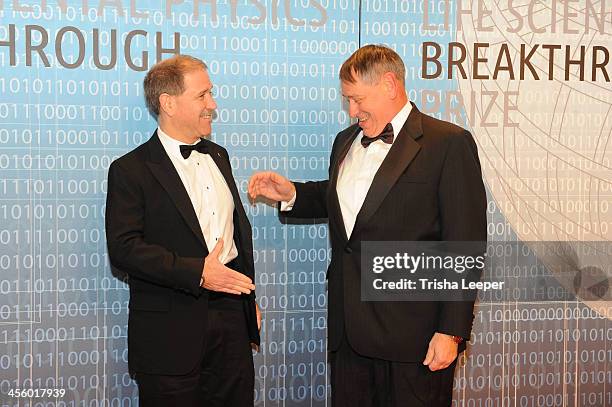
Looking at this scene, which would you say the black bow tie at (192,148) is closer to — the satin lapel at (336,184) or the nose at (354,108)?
the satin lapel at (336,184)

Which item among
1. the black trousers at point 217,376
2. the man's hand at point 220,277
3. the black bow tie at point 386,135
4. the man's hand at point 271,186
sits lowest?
the black trousers at point 217,376

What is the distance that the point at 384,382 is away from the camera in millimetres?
2756

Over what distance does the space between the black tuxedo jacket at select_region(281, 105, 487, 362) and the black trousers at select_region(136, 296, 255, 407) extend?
1.54 feet

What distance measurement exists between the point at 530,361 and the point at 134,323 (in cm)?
213

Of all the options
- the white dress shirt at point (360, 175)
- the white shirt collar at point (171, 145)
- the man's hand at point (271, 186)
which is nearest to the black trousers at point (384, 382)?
the white dress shirt at point (360, 175)

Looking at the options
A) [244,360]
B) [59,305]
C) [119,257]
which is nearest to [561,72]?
[244,360]

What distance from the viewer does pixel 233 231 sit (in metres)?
3.06

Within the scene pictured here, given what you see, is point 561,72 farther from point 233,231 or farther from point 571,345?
point 233,231

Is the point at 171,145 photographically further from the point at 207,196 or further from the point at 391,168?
the point at 391,168

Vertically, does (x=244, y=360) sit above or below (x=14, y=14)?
below

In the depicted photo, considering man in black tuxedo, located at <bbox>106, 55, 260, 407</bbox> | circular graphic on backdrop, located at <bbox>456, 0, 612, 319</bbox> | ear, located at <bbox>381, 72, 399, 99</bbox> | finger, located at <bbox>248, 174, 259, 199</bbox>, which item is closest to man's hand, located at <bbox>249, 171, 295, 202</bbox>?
finger, located at <bbox>248, 174, 259, 199</bbox>

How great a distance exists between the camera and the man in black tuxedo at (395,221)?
2.62m

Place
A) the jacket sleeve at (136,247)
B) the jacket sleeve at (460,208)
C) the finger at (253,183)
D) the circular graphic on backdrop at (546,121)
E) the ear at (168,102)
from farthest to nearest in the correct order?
the circular graphic on backdrop at (546,121), the finger at (253,183), the ear at (168,102), the jacket sleeve at (136,247), the jacket sleeve at (460,208)

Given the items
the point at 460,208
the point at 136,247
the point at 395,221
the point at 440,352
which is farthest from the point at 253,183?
the point at 440,352
